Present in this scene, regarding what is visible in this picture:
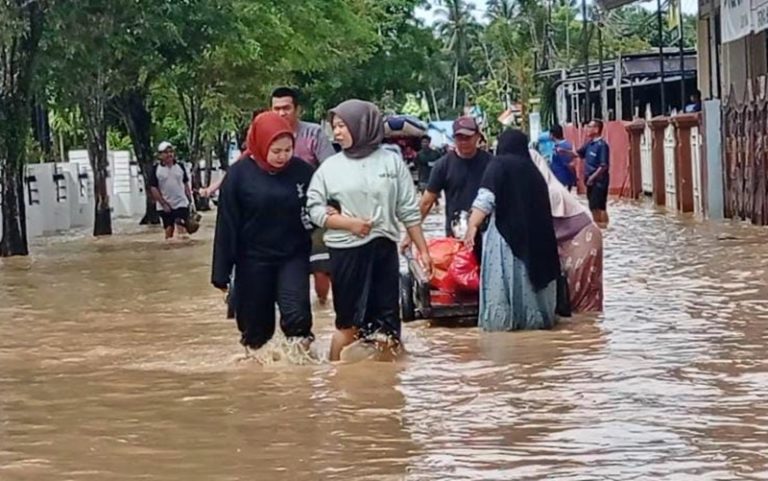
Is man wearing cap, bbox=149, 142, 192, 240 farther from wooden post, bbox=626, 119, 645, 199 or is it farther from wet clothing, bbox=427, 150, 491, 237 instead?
wooden post, bbox=626, 119, 645, 199

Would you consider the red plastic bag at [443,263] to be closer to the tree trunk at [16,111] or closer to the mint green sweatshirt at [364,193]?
the mint green sweatshirt at [364,193]

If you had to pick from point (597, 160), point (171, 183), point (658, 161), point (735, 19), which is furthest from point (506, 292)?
point (658, 161)

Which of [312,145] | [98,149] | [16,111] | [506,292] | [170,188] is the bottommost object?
[506,292]

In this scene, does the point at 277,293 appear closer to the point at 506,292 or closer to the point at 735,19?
the point at 506,292

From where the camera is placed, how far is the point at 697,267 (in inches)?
687

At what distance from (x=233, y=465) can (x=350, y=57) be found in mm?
43285

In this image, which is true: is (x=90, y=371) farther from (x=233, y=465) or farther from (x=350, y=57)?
(x=350, y=57)

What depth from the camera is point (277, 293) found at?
10188 millimetres

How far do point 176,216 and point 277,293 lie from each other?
633 inches

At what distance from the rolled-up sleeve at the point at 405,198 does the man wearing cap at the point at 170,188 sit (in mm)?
15230

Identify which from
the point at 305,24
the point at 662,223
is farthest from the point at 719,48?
the point at 305,24

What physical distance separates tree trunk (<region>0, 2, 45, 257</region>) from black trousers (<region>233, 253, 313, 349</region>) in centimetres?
1237

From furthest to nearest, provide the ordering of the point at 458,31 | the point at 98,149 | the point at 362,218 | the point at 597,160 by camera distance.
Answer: the point at 458,31, the point at 98,149, the point at 597,160, the point at 362,218

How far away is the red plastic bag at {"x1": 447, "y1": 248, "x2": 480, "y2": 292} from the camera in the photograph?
1238cm
